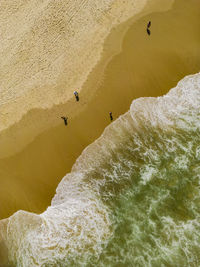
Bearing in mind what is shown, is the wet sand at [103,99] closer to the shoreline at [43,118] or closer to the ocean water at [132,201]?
the shoreline at [43,118]

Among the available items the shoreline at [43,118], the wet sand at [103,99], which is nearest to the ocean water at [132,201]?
→ the wet sand at [103,99]

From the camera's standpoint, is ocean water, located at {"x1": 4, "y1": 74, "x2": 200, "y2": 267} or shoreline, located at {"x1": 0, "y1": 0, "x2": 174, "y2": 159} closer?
ocean water, located at {"x1": 4, "y1": 74, "x2": 200, "y2": 267}

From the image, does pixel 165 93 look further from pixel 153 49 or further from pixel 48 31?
pixel 48 31

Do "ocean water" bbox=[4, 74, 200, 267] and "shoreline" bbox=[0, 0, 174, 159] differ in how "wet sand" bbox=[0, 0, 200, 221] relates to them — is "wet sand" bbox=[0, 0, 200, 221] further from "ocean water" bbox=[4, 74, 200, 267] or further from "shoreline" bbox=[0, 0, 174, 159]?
"ocean water" bbox=[4, 74, 200, 267]

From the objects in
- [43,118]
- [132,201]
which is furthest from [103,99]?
[132,201]

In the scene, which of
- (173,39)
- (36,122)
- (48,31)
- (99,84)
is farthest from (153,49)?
(36,122)

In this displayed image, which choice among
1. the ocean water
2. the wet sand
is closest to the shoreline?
the wet sand

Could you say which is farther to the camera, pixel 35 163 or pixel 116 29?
pixel 116 29
